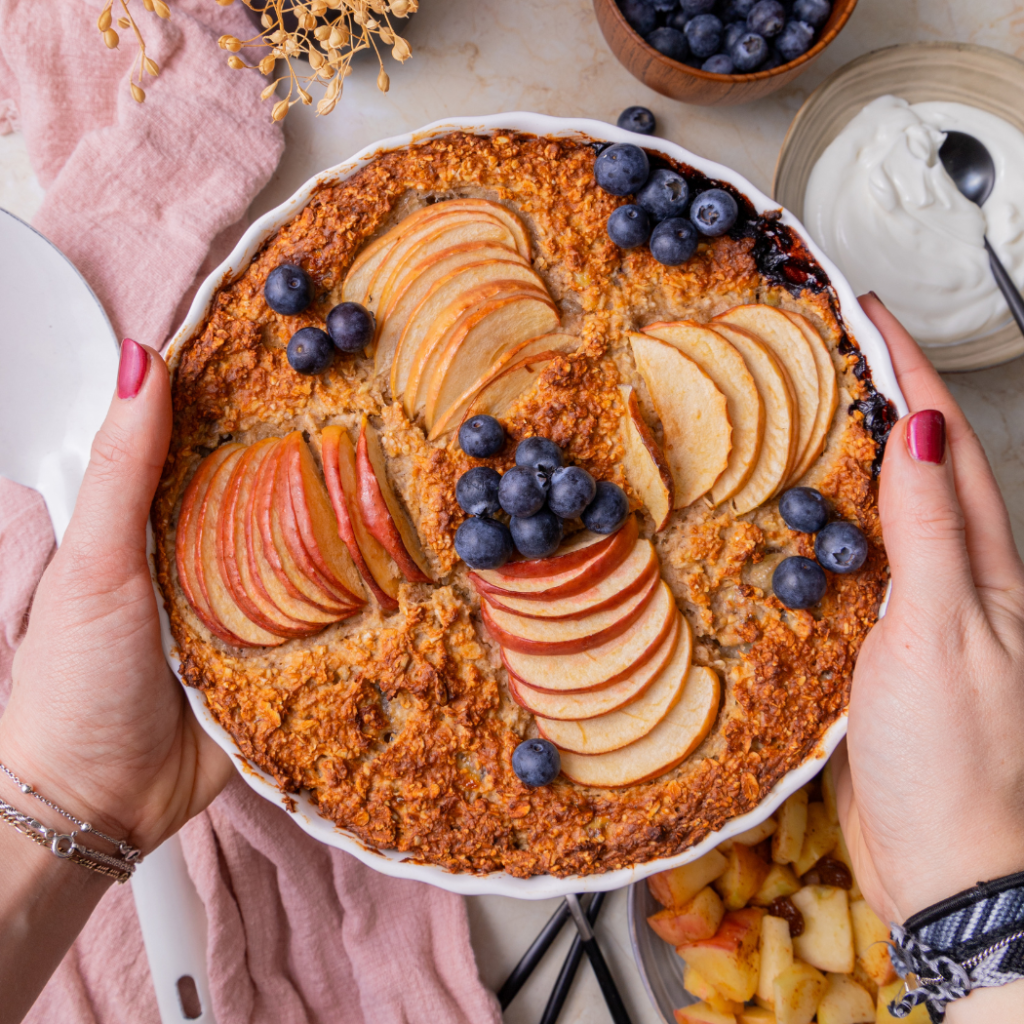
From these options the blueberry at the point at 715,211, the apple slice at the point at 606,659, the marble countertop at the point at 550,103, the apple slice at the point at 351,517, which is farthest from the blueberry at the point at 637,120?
the apple slice at the point at 606,659

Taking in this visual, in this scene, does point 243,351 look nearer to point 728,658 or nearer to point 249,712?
point 249,712

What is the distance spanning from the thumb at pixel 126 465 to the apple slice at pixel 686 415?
123cm

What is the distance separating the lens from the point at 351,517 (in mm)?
2115

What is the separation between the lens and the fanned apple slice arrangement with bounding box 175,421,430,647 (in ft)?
6.90

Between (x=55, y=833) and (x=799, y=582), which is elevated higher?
(x=799, y=582)

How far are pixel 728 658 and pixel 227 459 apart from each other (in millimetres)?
1411

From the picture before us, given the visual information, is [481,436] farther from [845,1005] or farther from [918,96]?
[845,1005]

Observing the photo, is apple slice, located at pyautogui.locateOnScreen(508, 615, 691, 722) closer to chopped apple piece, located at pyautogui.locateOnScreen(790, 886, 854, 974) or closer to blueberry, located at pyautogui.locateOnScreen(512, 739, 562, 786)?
blueberry, located at pyautogui.locateOnScreen(512, 739, 562, 786)

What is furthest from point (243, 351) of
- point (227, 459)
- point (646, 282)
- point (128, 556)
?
point (646, 282)

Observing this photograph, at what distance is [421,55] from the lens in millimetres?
2912

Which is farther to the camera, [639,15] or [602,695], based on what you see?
[639,15]

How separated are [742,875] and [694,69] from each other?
2.49 metres

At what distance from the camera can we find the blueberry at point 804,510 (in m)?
2.17

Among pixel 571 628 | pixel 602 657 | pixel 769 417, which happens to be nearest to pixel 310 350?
pixel 571 628
